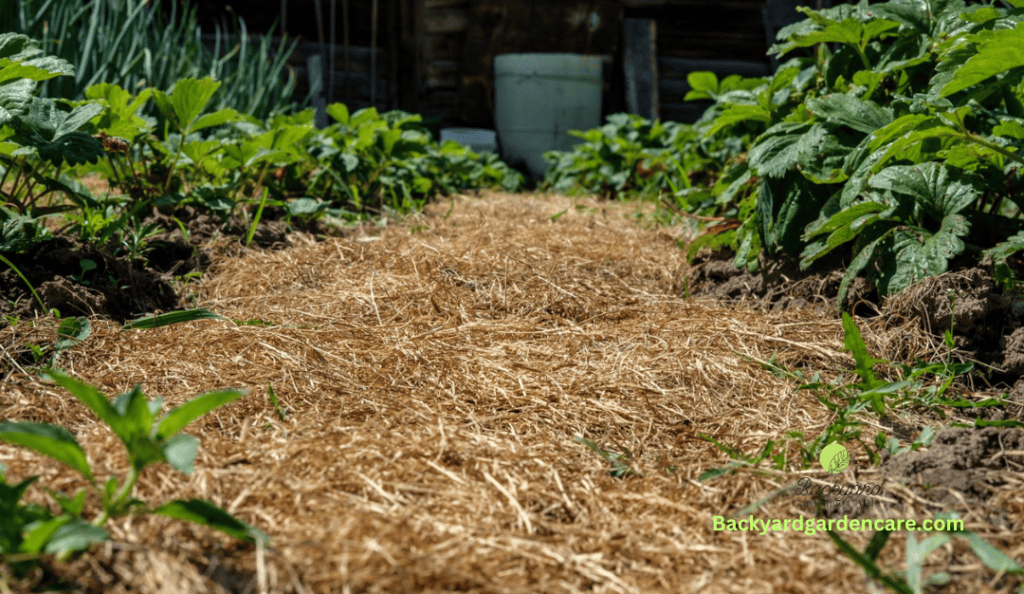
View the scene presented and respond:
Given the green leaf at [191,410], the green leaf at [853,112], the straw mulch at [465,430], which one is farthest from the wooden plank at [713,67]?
the green leaf at [191,410]

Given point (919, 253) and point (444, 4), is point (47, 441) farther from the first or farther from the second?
point (444, 4)

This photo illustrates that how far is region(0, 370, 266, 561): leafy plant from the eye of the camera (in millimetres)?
679

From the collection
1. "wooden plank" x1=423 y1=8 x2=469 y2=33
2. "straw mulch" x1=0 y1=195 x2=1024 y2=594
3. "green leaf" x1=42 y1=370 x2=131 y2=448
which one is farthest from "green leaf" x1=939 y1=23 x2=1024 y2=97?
"wooden plank" x1=423 y1=8 x2=469 y2=33

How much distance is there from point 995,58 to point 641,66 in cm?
450

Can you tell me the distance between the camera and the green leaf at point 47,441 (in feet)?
2.32

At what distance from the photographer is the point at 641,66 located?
5.52 metres

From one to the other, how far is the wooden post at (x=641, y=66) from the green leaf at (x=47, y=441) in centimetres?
512

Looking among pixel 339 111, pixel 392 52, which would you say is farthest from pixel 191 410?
pixel 392 52

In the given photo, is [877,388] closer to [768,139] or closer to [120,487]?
[768,139]

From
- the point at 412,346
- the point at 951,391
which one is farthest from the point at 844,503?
the point at 412,346

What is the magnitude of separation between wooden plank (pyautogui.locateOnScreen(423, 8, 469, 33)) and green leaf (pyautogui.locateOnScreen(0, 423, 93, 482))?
514 cm

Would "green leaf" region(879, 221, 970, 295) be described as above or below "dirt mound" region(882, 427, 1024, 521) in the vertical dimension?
above

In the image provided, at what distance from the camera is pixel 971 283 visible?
140 cm

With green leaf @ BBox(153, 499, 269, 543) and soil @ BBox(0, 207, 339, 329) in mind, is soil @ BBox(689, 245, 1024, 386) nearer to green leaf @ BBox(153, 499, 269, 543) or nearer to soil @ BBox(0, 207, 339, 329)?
Answer: green leaf @ BBox(153, 499, 269, 543)
